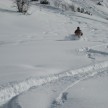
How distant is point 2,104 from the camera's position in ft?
19.0

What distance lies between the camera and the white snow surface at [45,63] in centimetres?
607

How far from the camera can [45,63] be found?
8.06 metres

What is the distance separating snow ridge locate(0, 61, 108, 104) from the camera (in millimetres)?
6105

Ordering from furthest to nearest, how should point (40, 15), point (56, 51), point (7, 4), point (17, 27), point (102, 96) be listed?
point (7, 4), point (40, 15), point (17, 27), point (56, 51), point (102, 96)

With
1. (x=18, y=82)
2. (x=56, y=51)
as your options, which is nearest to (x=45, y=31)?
(x=56, y=51)

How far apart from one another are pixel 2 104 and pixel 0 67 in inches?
63.8

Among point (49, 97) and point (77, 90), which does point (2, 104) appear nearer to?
point (49, 97)

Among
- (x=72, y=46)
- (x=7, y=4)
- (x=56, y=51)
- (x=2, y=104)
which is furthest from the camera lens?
(x=7, y=4)

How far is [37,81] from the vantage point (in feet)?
22.4

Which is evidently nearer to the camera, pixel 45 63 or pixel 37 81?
pixel 37 81

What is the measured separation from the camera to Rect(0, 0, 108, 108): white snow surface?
19.9 ft

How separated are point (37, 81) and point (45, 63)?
1292 millimetres

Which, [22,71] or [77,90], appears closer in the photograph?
[77,90]

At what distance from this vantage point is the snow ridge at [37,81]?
6.11 meters
